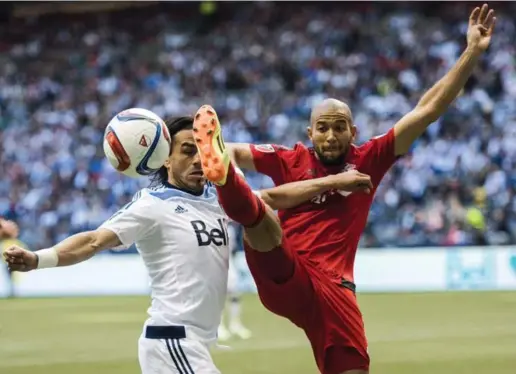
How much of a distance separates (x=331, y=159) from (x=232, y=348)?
7449 mm

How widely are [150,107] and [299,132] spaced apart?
178 inches

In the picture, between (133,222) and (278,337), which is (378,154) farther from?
(278,337)

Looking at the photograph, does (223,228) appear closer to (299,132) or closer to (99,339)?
(99,339)

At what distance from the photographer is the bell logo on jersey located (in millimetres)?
5695

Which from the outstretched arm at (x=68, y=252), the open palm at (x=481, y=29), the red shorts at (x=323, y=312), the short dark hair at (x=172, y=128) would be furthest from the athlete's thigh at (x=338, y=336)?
the open palm at (x=481, y=29)

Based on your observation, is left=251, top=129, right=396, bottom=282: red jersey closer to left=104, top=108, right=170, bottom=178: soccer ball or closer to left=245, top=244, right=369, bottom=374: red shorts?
left=245, top=244, right=369, bottom=374: red shorts

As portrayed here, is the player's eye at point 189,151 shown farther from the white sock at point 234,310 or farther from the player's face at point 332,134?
the white sock at point 234,310

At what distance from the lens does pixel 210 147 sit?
5.38m

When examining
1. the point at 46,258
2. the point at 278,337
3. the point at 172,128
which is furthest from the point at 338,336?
the point at 278,337

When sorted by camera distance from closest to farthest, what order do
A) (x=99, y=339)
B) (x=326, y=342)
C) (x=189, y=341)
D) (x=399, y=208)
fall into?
(x=189, y=341)
(x=326, y=342)
(x=99, y=339)
(x=399, y=208)

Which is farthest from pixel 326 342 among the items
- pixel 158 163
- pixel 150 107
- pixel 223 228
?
pixel 150 107

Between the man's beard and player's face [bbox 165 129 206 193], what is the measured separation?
1281 millimetres

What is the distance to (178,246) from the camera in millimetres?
5652

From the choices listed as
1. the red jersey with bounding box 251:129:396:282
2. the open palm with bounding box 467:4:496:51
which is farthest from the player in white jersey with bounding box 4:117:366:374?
the open palm with bounding box 467:4:496:51
